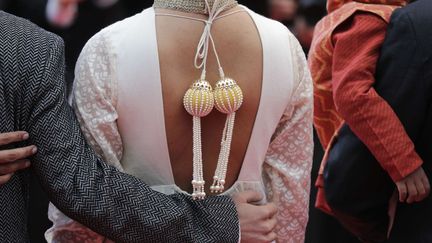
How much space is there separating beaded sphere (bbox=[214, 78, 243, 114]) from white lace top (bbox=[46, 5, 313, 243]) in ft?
0.34

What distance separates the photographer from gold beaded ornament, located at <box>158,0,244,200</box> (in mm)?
1995

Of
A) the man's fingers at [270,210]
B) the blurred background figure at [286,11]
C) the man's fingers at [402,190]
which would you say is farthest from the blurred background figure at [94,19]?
the man's fingers at [270,210]

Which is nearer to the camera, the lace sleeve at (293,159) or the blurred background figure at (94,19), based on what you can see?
the lace sleeve at (293,159)

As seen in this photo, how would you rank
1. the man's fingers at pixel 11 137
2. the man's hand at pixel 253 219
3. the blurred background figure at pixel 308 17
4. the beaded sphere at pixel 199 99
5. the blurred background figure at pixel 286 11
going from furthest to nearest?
the blurred background figure at pixel 286 11, the blurred background figure at pixel 308 17, the man's hand at pixel 253 219, the beaded sphere at pixel 199 99, the man's fingers at pixel 11 137

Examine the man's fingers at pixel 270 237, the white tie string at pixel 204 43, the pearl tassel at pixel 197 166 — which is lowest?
the man's fingers at pixel 270 237

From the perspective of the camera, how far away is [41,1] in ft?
14.1

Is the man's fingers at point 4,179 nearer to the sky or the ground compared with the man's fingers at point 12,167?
nearer to the ground

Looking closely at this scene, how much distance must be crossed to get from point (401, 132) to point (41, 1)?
242 cm

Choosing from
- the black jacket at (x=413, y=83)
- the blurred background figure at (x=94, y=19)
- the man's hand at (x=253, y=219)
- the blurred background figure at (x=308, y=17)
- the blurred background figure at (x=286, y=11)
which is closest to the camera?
the man's hand at (x=253, y=219)

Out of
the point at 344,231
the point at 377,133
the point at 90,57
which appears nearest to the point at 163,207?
the point at 90,57

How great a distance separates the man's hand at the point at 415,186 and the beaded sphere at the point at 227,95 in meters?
0.74

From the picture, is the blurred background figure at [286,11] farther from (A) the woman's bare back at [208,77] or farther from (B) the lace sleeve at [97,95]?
(B) the lace sleeve at [97,95]

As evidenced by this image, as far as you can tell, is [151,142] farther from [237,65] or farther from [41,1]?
[41,1]

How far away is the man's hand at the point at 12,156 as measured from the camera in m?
1.78
